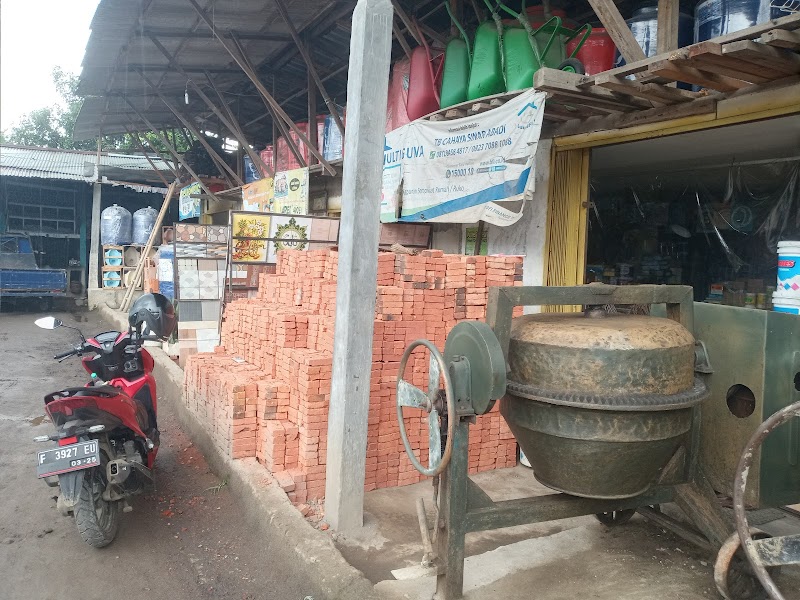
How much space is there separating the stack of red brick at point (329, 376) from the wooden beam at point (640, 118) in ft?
4.28

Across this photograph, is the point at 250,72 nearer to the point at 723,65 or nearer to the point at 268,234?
the point at 268,234

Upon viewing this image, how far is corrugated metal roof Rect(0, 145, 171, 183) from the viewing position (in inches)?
650

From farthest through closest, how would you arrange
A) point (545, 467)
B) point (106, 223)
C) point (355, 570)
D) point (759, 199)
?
point (106, 223) < point (759, 199) < point (355, 570) < point (545, 467)

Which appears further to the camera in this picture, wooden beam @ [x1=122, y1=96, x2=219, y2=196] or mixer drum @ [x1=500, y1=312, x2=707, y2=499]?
wooden beam @ [x1=122, y1=96, x2=219, y2=196]

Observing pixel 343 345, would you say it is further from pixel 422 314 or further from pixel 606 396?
pixel 606 396

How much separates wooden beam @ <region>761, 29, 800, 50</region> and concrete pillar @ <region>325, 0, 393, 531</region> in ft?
6.82

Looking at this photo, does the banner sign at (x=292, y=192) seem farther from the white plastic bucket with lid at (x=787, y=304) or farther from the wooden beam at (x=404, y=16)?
the white plastic bucket with lid at (x=787, y=304)

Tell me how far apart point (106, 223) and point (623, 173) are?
15.5m

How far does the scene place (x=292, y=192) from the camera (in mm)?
9273

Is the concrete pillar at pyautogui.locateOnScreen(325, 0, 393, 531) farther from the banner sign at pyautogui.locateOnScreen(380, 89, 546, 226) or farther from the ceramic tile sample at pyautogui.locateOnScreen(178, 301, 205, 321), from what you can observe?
the ceramic tile sample at pyautogui.locateOnScreen(178, 301, 205, 321)

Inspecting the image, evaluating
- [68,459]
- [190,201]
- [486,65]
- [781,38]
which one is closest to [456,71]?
[486,65]

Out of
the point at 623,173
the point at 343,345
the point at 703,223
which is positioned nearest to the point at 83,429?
the point at 343,345

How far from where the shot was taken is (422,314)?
183 inches

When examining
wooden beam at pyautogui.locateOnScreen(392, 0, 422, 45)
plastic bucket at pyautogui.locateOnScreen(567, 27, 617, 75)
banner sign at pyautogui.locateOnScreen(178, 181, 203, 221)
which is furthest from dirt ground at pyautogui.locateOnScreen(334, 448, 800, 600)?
banner sign at pyautogui.locateOnScreen(178, 181, 203, 221)
